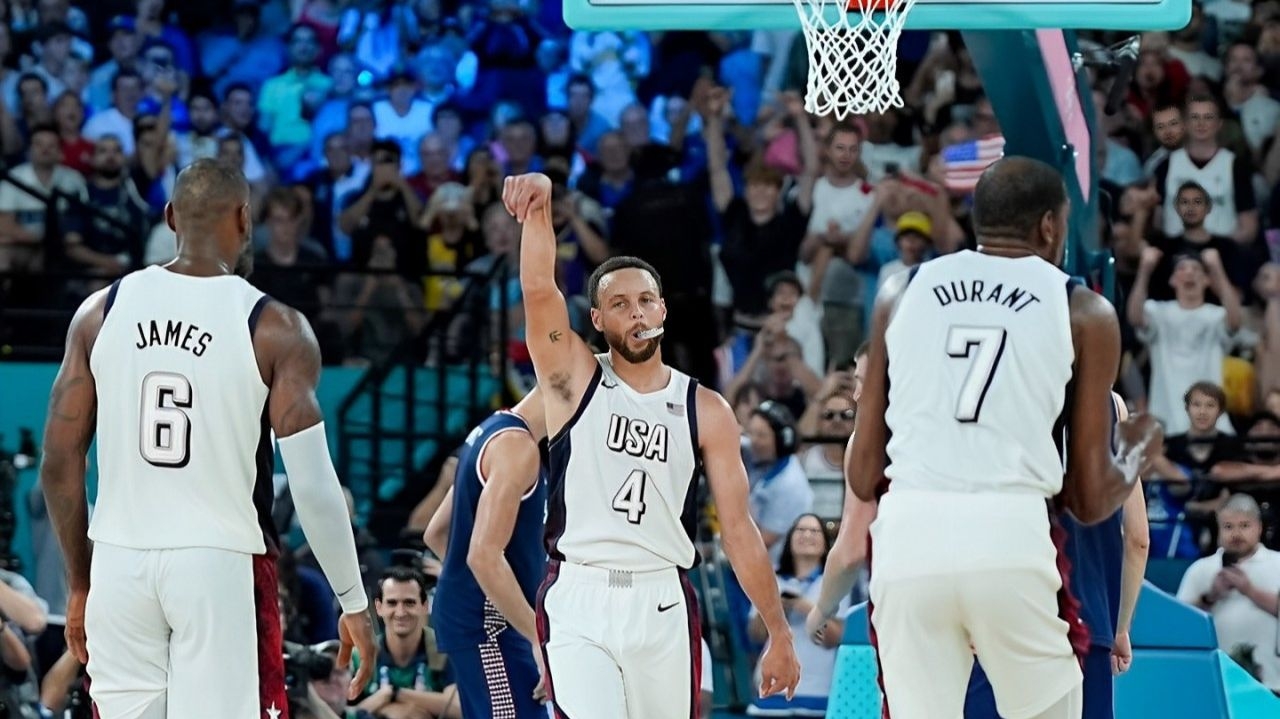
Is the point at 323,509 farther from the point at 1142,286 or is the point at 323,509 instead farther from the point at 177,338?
the point at 1142,286

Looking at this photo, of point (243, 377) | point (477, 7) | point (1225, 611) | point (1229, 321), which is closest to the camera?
point (243, 377)

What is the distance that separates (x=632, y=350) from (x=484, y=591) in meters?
1.27

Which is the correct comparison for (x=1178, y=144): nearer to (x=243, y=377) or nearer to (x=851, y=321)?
(x=851, y=321)

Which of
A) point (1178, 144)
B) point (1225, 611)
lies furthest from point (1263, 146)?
point (1225, 611)

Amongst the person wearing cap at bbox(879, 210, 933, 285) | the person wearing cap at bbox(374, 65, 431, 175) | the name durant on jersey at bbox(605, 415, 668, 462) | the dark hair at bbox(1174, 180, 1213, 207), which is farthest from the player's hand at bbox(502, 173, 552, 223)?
the person wearing cap at bbox(374, 65, 431, 175)

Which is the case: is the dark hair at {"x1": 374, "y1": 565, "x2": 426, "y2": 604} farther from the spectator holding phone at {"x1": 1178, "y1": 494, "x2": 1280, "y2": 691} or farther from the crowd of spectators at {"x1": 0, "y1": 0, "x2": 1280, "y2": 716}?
the spectator holding phone at {"x1": 1178, "y1": 494, "x2": 1280, "y2": 691}

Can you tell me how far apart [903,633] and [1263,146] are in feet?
29.0

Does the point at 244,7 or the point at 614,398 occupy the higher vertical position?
the point at 244,7

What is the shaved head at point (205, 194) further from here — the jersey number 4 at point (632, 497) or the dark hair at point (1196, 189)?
the dark hair at point (1196, 189)

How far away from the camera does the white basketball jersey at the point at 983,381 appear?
552 centimetres

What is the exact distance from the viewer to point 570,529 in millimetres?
6621

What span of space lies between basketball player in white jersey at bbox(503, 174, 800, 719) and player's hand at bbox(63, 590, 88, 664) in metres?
1.46

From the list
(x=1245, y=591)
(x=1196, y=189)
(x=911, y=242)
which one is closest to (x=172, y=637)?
(x=1245, y=591)

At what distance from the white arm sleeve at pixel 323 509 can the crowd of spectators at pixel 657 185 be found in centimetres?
515
